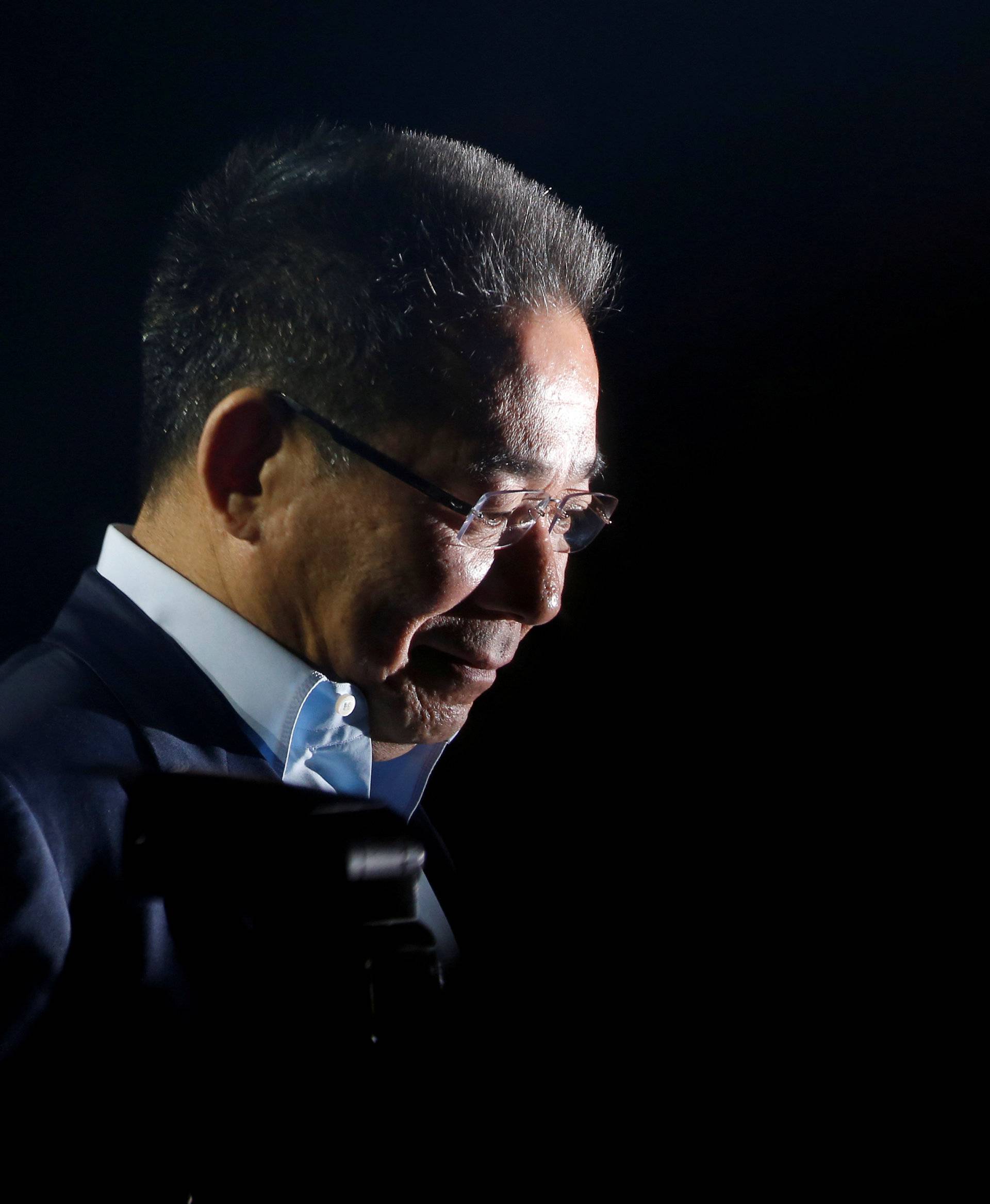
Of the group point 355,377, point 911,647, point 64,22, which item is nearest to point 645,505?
point 911,647

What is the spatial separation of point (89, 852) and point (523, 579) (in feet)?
1.94

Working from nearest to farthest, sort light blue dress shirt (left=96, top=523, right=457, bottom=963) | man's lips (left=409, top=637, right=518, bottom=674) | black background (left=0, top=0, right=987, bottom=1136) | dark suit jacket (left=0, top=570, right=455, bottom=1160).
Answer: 1. dark suit jacket (left=0, top=570, right=455, bottom=1160)
2. light blue dress shirt (left=96, top=523, right=457, bottom=963)
3. man's lips (left=409, top=637, right=518, bottom=674)
4. black background (left=0, top=0, right=987, bottom=1136)

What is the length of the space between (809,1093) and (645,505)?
3.28ft

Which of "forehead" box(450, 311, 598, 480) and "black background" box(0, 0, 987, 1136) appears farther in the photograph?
"black background" box(0, 0, 987, 1136)

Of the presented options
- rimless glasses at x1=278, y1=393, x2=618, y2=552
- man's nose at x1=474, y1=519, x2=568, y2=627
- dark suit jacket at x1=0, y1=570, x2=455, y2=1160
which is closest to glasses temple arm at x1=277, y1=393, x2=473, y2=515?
rimless glasses at x1=278, y1=393, x2=618, y2=552

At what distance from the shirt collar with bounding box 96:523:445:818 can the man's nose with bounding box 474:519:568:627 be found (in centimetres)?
21

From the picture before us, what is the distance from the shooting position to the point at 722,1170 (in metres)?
1.38

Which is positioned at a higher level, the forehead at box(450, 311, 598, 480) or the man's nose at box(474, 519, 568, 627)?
the forehead at box(450, 311, 598, 480)

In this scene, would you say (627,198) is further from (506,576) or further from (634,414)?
(506,576)

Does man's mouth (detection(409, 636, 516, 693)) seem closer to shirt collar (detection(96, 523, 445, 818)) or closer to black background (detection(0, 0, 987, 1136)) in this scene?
shirt collar (detection(96, 523, 445, 818))

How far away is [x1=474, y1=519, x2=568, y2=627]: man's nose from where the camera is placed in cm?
120

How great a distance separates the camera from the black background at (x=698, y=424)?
1.45 meters

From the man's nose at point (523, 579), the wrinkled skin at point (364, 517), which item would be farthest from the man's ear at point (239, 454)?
the man's nose at point (523, 579)

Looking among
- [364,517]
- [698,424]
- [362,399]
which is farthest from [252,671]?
[698,424]
